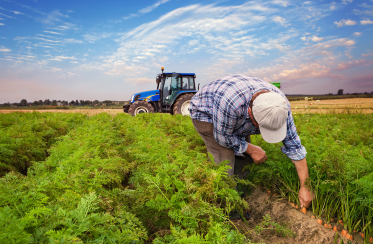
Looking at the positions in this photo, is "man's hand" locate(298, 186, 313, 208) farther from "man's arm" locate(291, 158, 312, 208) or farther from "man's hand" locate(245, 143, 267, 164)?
"man's hand" locate(245, 143, 267, 164)

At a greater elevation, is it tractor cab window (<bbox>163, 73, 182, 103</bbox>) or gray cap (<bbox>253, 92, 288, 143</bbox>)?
tractor cab window (<bbox>163, 73, 182, 103</bbox>)

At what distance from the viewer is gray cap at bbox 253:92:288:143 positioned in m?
2.65

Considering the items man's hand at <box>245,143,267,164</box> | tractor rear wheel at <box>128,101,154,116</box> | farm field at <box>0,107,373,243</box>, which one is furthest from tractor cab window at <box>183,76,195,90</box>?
man's hand at <box>245,143,267,164</box>

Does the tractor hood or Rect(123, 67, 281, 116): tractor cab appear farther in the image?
the tractor hood

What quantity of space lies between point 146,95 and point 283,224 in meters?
12.6

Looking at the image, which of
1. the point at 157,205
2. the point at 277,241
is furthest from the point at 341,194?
the point at 157,205

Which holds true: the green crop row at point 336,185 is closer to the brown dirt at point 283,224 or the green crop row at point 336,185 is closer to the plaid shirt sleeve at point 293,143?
the brown dirt at point 283,224

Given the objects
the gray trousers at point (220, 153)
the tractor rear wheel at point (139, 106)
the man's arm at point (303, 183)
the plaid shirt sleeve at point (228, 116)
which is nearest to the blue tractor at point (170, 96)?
the tractor rear wheel at point (139, 106)

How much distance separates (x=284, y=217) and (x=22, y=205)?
11.3 ft

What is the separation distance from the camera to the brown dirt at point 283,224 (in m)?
3.01

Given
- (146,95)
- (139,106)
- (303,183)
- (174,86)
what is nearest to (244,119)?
(303,183)

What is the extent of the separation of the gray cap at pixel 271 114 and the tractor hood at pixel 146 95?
12.1 meters

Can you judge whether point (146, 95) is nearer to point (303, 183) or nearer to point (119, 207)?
point (303, 183)

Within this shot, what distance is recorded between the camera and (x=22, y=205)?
2.10 metres
